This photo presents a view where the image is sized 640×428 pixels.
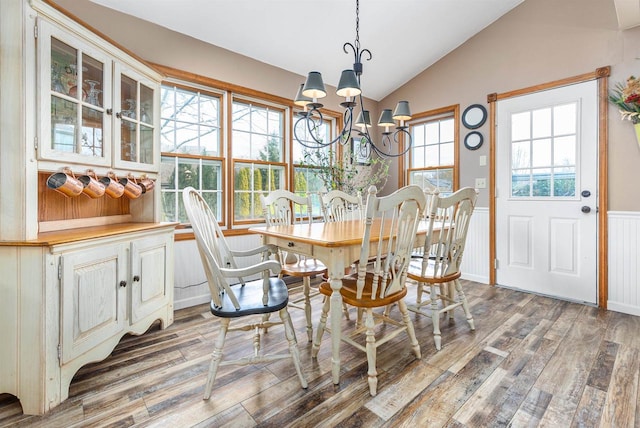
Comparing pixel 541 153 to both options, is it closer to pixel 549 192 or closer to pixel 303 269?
pixel 549 192

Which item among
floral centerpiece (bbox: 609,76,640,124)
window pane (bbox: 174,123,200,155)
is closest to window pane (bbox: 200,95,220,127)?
window pane (bbox: 174,123,200,155)

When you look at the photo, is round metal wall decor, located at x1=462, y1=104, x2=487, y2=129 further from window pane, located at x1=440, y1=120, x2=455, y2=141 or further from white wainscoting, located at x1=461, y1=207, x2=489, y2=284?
white wainscoting, located at x1=461, y1=207, x2=489, y2=284

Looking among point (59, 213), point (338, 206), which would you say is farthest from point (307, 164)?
point (59, 213)

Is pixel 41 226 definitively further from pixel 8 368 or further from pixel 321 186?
pixel 321 186

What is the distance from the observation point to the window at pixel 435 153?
3854 mm

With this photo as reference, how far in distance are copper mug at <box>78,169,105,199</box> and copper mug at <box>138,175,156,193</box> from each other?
382 mm

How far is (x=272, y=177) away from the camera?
3.51 metres

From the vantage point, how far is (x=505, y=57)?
131 inches

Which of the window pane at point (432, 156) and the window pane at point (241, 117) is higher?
the window pane at point (241, 117)

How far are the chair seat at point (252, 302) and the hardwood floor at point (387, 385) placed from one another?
45cm

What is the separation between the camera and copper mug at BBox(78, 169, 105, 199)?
1.73 meters

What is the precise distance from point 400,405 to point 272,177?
2623mm

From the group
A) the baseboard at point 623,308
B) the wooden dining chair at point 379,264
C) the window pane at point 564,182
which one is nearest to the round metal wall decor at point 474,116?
the window pane at point 564,182

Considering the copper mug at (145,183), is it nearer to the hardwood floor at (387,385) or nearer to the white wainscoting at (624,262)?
the hardwood floor at (387,385)
